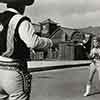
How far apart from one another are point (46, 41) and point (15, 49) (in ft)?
0.43

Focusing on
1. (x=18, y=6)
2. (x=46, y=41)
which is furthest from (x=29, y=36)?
(x=18, y=6)

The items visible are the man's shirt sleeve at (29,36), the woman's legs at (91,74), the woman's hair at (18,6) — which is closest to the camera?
the man's shirt sleeve at (29,36)

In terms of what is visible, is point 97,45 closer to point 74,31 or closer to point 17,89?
point 74,31

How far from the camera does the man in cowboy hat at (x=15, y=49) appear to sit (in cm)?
113

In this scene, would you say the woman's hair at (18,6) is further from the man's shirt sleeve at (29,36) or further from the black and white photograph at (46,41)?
the man's shirt sleeve at (29,36)

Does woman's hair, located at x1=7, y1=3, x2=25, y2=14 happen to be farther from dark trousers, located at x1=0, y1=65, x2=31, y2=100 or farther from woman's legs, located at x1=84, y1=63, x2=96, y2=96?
woman's legs, located at x1=84, y1=63, x2=96, y2=96

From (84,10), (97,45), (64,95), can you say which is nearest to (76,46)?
(84,10)

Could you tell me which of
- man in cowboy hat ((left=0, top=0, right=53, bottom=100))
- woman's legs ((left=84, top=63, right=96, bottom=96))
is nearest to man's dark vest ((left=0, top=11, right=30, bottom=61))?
man in cowboy hat ((left=0, top=0, right=53, bottom=100))

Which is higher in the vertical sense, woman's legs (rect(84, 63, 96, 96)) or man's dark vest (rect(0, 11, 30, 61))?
man's dark vest (rect(0, 11, 30, 61))

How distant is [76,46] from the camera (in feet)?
7.59

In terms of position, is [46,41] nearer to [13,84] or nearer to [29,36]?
[29,36]

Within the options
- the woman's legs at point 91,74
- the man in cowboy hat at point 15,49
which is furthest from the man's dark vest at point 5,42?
the woman's legs at point 91,74

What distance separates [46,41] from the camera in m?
1.16

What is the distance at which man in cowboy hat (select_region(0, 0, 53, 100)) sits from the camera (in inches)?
44.5
